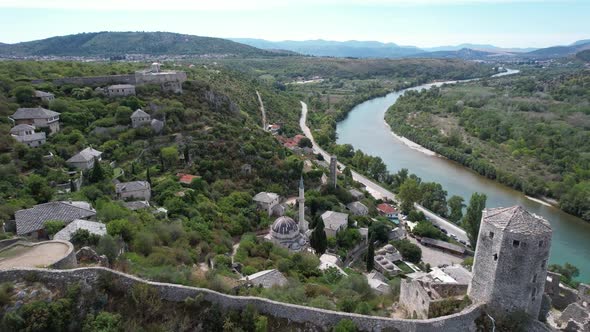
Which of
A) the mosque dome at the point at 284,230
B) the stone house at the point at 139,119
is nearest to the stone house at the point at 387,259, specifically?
the mosque dome at the point at 284,230

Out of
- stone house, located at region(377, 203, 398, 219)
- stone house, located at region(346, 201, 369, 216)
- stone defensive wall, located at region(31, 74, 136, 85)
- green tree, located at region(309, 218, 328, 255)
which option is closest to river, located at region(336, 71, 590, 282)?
stone house, located at region(377, 203, 398, 219)

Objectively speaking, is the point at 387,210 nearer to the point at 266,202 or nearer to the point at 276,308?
the point at 266,202

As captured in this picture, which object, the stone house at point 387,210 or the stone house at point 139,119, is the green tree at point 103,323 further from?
the stone house at point 387,210

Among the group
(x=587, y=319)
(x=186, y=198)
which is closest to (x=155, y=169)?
(x=186, y=198)

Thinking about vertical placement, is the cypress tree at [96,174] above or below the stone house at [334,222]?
above

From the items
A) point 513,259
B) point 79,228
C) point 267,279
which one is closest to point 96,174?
point 79,228

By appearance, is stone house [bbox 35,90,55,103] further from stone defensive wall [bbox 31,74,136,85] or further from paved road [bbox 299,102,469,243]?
paved road [bbox 299,102,469,243]
